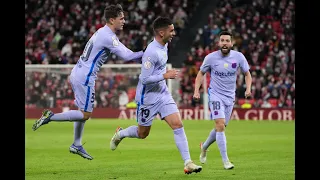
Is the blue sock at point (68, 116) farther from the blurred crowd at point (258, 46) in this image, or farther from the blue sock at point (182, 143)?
the blurred crowd at point (258, 46)

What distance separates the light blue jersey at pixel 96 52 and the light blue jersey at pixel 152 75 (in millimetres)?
1183

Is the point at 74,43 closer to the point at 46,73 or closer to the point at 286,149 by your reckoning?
the point at 46,73

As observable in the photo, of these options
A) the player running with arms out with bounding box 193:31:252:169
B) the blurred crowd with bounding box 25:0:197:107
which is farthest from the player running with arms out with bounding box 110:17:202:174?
the blurred crowd with bounding box 25:0:197:107

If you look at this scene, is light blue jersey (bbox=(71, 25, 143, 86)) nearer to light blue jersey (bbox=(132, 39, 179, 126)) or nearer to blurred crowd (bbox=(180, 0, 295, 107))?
light blue jersey (bbox=(132, 39, 179, 126))

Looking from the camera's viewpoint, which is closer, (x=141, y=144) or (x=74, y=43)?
(x=141, y=144)

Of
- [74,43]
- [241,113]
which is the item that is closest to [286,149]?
[241,113]

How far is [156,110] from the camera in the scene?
10227 mm

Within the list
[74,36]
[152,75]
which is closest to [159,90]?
[152,75]

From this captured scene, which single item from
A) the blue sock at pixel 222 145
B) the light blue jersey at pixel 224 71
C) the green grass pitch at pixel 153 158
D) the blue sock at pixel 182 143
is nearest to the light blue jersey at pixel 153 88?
the blue sock at pixel 182 143

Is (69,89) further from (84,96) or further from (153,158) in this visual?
(84,96)

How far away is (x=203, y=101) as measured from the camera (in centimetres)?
3181

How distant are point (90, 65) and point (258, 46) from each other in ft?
76.0

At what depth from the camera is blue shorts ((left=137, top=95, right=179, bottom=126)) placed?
10.1 metres
